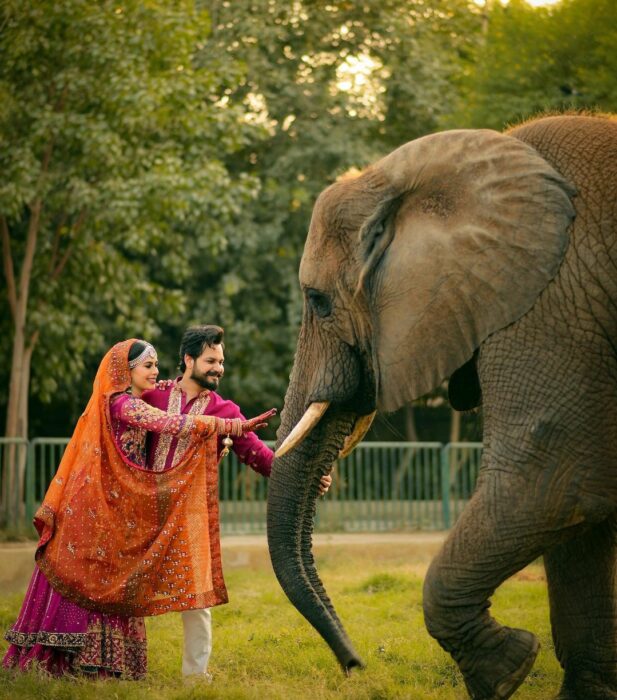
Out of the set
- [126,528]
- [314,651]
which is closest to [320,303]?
[126,528]

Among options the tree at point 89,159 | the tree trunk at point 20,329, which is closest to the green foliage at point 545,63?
the tree at point 89,159

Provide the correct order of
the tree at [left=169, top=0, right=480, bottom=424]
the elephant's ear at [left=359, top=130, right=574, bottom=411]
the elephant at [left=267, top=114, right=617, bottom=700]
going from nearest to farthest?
1. the elephant at [left=267, top=114, right=617, bottom=700]
2. the elephant's ear at [left=359, top=130, right=574, bottom=411]
3. the tree at [left=169, top=0, right=480, bottom=424]

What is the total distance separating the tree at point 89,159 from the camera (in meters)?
14.1

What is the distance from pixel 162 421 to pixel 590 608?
2336 mm

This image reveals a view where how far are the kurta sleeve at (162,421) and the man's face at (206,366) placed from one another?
0.84 ft

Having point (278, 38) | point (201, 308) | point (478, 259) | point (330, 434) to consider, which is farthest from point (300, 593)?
point (278, 38)

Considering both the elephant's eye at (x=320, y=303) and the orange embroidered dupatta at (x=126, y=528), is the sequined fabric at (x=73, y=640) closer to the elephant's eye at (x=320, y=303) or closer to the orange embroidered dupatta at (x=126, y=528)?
the orange embroidered dupatta at (x=126, y=528)

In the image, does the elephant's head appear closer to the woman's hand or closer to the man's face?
the woman's hand

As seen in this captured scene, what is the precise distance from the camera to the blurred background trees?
14.2m

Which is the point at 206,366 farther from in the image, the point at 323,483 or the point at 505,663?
the point at 505,663

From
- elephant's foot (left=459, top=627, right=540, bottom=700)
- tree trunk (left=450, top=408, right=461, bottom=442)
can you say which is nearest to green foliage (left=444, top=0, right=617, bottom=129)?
tree trunk (left=450, top=408, right=461, bottom=442)

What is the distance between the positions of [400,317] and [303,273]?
0.76 m

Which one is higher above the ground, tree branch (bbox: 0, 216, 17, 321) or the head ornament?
tree branch (bbox: 0, 216, 17, 321)

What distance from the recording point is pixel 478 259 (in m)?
5.41
